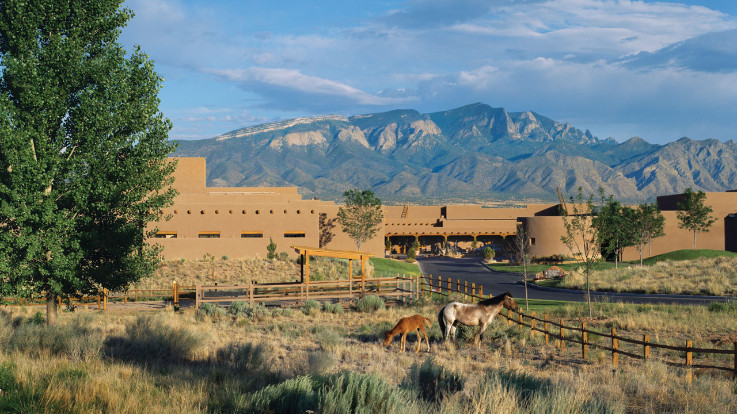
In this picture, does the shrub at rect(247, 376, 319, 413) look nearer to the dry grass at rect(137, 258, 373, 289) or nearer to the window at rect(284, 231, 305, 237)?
the dry grass at rect(137, 258, 373, 289)

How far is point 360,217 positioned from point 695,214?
131 ft

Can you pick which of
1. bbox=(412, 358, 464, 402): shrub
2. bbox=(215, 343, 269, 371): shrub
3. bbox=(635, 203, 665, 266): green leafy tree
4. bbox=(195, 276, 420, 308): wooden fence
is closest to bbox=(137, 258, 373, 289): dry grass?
bbox=(195, 276, 420, 308): wooden fence

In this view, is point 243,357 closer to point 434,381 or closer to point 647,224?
point 434,381

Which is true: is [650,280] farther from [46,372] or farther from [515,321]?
[46,372]

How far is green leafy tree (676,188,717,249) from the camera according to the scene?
6419 centimetres

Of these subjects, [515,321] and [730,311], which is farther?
[730,311]

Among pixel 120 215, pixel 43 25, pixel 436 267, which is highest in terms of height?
pixel 43 25

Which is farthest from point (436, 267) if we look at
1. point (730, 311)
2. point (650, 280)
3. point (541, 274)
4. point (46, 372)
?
point (46, 372)

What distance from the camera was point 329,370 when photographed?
1191 cm

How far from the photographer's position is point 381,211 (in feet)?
202

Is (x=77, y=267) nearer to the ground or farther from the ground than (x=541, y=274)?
farther from the ground

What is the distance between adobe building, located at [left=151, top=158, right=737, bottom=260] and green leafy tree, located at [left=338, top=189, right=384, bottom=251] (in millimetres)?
1080

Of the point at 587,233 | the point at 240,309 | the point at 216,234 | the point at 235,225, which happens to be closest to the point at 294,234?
the point at 235,225

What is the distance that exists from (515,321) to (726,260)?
3199 centimetres
